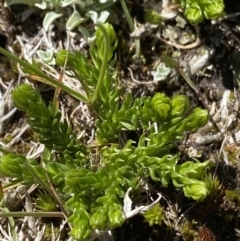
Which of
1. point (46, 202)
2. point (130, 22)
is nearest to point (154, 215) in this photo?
point (46, 202)

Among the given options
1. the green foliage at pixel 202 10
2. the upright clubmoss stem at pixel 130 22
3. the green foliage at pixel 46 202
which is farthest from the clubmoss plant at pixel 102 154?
the green foliage at pixel 202 10

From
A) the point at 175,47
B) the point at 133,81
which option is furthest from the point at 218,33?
the point at 133,81

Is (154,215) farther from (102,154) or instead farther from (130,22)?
(130,22)

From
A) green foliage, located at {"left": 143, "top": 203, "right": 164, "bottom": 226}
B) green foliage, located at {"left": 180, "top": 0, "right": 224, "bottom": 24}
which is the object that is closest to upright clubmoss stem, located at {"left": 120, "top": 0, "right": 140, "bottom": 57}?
green foliage, located at {"left": 180, "top": 0, "right": 224, "bottom": 24}

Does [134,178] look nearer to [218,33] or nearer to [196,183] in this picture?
[196,183]

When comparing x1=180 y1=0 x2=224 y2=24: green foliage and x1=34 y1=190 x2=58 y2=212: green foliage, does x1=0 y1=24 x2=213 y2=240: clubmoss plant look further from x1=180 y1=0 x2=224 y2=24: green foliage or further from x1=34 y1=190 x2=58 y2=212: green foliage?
x1=180 y1=0 x2=224 y2=24: green foliage

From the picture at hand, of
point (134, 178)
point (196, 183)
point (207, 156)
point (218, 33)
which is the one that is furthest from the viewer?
point (218, 33)
